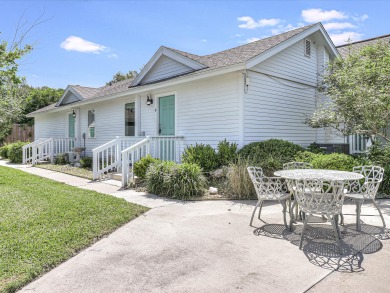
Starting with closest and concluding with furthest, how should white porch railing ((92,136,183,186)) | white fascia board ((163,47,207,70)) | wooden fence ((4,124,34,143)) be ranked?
1. white porch railing ((92,136,183,186))
2. white fascia board ((163,47,207,70))
3. wooden fence ((4,124,34,143))

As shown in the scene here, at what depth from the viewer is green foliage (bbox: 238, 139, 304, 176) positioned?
676 centimetres

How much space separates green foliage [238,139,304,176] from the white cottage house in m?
0.55

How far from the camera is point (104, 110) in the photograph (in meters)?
13.9

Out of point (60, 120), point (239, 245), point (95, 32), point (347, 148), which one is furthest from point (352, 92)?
point (60, 120)

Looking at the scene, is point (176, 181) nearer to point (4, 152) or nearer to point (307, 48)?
point (307, 48)

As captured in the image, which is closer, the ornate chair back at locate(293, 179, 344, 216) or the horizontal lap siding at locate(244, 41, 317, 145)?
the ornate chair back at locate(293, 179, 344, 216)

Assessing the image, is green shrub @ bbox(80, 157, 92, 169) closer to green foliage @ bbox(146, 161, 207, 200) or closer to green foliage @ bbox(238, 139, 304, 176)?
green foliage @ bbox(146, 161, 207, 200)

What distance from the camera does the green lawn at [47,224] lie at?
10.3 feet

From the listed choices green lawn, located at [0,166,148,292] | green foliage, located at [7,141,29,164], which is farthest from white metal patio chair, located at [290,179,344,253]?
green foliage, located at [7,141,29,164]

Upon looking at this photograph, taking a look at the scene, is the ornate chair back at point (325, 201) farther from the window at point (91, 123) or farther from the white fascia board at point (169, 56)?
the window at point (91, 123)

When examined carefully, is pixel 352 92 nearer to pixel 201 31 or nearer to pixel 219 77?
pixel 219 77

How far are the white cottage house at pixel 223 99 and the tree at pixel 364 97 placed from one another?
64.7 inches

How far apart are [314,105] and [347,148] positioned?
2076 mm

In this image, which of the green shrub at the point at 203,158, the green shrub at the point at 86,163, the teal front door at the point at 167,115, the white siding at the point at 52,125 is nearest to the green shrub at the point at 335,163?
the green shrub at the point at 203,158
